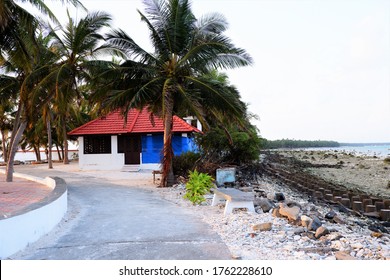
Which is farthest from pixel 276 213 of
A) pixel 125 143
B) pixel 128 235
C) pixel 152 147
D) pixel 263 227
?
pixel 125 143

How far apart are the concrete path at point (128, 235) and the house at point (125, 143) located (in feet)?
37.6

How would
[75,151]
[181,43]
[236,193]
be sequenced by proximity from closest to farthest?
[236,193]
[181,43]
[75,151]

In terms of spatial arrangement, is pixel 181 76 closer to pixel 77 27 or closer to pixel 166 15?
pixel 166 15

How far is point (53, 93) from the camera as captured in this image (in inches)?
540

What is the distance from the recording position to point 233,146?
1634 cm

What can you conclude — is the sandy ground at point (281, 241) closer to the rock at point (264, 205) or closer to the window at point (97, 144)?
the rock at point (264, 205)

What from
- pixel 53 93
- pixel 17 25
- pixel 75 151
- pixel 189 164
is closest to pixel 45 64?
pixel 53 93

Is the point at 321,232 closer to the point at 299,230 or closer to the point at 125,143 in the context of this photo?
the point at 299,230

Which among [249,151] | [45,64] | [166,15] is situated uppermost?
[166,15]

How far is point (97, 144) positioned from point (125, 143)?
1907mm

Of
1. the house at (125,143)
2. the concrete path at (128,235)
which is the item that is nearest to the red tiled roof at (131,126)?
the house at (125,143)

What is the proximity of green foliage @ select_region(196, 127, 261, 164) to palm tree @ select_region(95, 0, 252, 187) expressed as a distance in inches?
149

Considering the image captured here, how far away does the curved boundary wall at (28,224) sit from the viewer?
505 centimetres

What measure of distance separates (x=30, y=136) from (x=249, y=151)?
24.0 m
